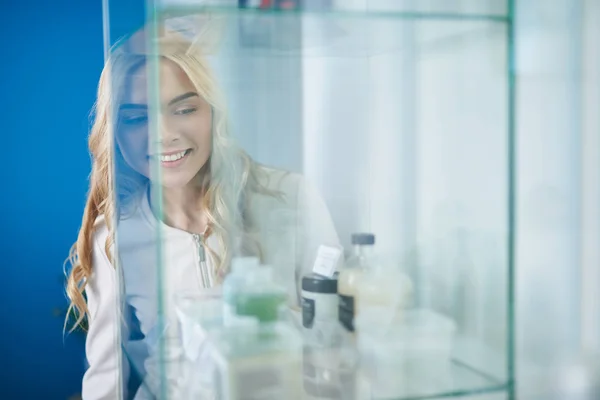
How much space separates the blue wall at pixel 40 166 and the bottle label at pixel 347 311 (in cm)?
242

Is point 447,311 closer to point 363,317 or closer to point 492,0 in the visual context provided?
point 363,317

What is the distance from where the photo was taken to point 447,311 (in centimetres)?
74

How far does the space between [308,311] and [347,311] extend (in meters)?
0.04

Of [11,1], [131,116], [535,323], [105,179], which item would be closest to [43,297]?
[11,1]

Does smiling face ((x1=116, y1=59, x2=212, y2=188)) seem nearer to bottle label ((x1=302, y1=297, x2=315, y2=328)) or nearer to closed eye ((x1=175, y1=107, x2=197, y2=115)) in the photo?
closed eye ((x1=175, y1=107, x2=197, y2=115))

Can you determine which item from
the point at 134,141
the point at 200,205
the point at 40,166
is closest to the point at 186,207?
the point at 200,205

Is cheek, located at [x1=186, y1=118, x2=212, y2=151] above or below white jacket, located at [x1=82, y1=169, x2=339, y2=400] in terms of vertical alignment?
above

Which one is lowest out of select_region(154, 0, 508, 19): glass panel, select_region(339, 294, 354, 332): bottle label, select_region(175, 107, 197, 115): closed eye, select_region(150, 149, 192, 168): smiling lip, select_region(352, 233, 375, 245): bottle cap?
select_region(339, 294, 354, 332): bottle label

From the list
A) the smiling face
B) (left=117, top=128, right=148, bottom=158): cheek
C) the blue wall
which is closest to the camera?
the smiling face

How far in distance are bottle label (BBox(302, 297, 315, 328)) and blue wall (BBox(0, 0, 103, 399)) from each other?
242 centimetres

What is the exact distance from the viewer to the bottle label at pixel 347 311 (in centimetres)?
71

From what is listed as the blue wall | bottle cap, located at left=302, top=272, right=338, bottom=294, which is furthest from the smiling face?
the blue wall

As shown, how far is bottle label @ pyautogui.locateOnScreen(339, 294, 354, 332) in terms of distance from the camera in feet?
2.34

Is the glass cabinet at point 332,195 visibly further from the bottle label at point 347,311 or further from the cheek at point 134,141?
the cheek at point 134,141
